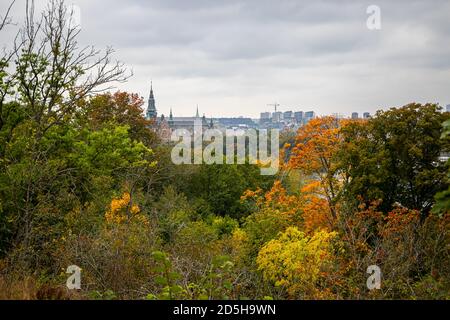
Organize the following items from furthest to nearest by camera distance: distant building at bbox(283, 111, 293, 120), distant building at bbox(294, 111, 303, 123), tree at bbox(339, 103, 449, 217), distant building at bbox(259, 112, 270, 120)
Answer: distant building at bbox(259, 112, 270, 120), distant building at bbox(283, 111, 293, 120), distant building at bbox(294, 111, 303, 123), tree at bbox(339, 103, 449, 217)

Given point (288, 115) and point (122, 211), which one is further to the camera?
point (288, 115)

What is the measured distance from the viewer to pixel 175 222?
2183 cm

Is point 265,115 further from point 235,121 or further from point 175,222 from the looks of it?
point 175,222

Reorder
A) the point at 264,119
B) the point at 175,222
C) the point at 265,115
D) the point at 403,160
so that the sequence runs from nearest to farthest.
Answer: the point at 403,160
the point at 175,222
the point at 264,119
the point at 265,115

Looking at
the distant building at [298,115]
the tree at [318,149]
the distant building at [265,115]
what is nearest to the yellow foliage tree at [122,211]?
the tree at [318,149]

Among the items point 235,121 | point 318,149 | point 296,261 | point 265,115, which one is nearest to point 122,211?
point 318,149

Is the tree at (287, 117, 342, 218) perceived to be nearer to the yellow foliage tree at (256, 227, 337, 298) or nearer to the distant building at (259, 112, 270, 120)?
the yellow foliage tree at (256, 227, 337, 298)

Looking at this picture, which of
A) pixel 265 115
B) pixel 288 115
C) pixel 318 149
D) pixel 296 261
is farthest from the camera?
pixel 265 115

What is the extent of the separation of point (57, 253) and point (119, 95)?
24.0 meters

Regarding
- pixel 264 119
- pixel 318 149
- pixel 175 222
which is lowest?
pixel 175 222

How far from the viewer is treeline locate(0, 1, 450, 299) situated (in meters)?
10.6

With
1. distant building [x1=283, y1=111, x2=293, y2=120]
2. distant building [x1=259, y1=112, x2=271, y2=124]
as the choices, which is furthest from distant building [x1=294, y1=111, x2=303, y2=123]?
distant building [x1=259, y1=112, x2=271, y2=124]

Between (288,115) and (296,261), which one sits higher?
(288,115)
